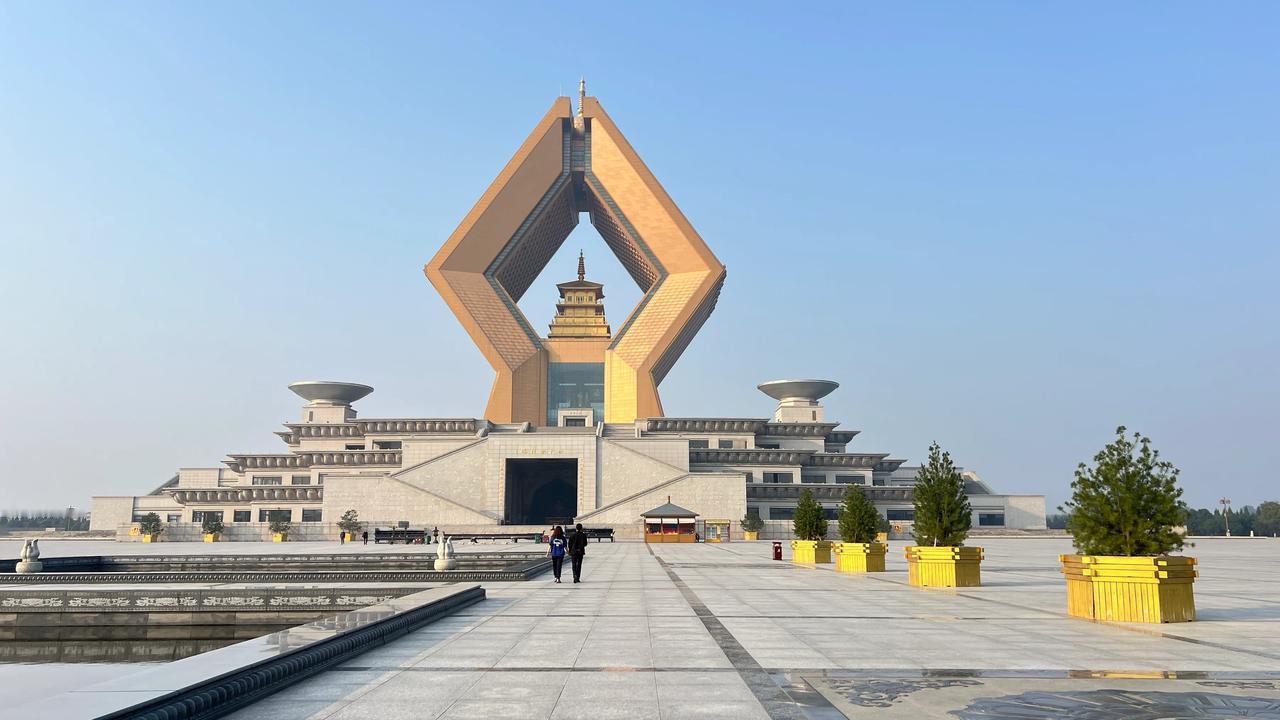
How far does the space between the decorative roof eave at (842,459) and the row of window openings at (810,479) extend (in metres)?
1.02

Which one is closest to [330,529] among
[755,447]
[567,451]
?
[567,451]

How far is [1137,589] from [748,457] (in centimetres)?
5967

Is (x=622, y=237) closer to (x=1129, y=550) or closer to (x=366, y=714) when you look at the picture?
(x=1129, y=550)

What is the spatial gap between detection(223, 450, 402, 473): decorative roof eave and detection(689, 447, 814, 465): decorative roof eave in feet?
78.8

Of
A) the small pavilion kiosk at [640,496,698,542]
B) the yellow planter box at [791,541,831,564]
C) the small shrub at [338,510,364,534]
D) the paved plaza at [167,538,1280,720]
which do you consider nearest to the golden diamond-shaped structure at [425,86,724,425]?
the small shrub at [338,510,364,534]

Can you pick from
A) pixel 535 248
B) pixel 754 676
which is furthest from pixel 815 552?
pixel 535 248

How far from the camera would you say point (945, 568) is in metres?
17.0

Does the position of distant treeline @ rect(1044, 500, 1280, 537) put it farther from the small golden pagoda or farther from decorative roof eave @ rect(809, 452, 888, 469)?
the small golden pagoda

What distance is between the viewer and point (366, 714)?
574cm

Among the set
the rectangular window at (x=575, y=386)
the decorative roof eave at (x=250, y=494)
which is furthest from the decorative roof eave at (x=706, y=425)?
the decorative roof eave at (x=250, y=494)

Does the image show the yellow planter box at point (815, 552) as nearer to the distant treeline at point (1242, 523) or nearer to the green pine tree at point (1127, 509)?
the green pine tree at point (1127, 509)

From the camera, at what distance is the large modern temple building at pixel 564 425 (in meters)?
61.3

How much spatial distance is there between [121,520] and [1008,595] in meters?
76.0

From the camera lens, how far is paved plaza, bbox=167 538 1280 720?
235 inches
